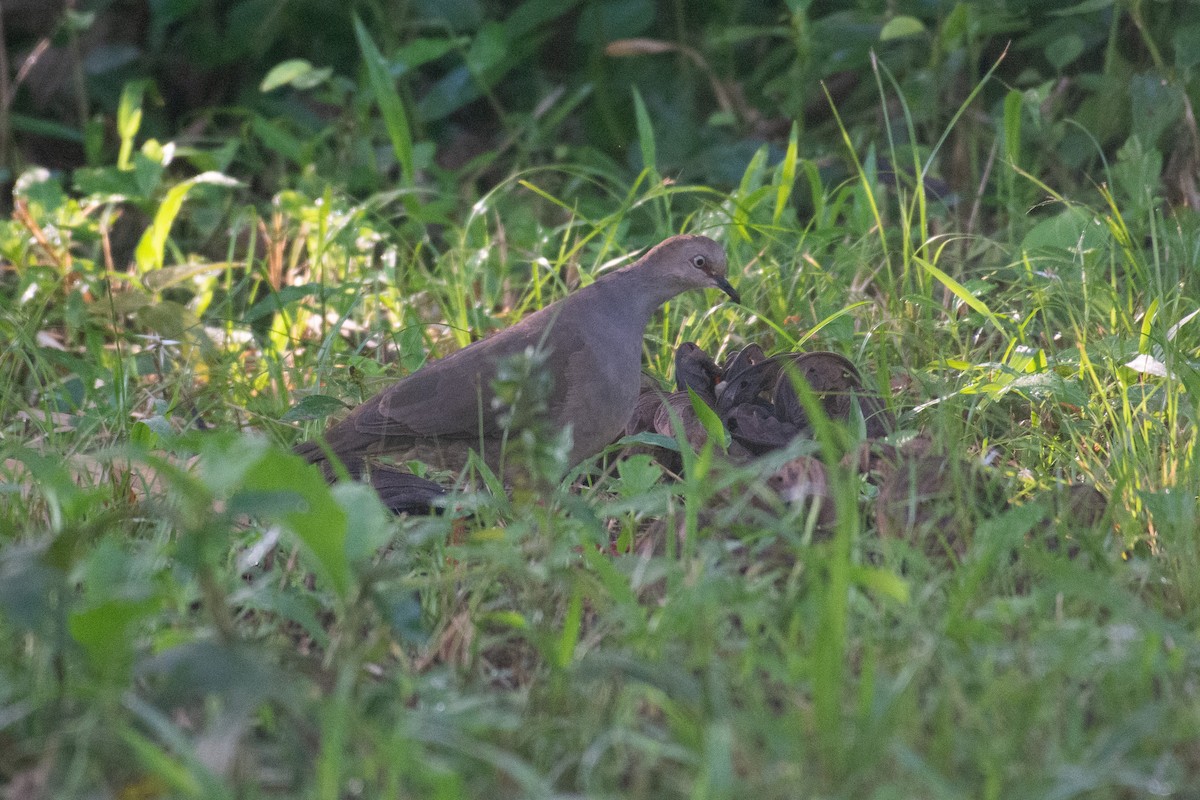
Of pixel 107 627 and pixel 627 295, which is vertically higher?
pixel 107 627

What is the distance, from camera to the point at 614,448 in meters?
3.54

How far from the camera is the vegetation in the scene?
76.9 inches

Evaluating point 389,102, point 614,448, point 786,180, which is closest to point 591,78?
point 389,102

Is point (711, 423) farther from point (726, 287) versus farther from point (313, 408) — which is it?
point (313, 408)

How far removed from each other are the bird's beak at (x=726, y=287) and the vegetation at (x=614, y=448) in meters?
0.17

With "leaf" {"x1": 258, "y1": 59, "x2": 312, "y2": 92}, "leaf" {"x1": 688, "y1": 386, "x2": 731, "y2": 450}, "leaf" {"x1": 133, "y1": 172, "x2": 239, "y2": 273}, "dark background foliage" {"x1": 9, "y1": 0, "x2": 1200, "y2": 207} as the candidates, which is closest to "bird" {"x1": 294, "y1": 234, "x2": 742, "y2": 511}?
"leaf" {"x1": 688, "y1": 386, "x2": 731, "y2": 450}

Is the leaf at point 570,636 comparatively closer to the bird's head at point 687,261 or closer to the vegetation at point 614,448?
the vegetation at point 614,448

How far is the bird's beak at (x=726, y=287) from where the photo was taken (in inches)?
155

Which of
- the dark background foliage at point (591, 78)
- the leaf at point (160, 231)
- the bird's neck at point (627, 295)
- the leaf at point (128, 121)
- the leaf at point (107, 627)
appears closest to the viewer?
the leaf at point (107, 627)

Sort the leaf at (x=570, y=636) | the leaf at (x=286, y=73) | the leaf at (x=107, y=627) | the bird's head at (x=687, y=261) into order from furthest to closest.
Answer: the leaf at (x=286, y=73) < the bird's head at (x=687, y=261) < the leaf at (x=570, y=636) < the leaf at (x=107, y=627)

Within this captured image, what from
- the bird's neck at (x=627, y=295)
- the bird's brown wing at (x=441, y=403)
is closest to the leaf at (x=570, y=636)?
the bird's brown wing at (x=441, y=403)

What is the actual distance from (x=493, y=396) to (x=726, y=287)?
78 cm

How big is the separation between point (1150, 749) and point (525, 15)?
4.52 meters

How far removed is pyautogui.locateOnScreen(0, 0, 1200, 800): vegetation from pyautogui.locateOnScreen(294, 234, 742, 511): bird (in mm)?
162
